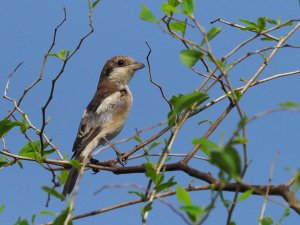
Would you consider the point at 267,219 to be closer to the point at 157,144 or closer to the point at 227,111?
the point at 157,144

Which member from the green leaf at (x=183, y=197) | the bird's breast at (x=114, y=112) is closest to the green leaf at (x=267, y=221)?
the green leaf at (x=183, y=197)

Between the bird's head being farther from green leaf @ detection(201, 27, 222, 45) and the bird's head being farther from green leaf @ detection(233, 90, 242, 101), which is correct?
green leaf @ detection(201, 27, 222, 45)

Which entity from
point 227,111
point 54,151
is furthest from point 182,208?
point 54,151

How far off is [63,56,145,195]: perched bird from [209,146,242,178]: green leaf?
438cm

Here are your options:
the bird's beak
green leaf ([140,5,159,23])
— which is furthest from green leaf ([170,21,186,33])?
the bird's beak

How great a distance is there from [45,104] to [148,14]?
4.67 ft

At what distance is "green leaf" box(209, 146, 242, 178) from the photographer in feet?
6.33

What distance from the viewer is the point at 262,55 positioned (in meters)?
4.04

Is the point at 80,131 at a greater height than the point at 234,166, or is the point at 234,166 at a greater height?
the point at 80,131

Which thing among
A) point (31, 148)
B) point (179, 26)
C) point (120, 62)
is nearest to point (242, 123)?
point (179, 26)

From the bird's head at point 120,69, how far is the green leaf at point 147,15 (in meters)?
5.68

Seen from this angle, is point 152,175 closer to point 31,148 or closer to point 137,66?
point 31,148

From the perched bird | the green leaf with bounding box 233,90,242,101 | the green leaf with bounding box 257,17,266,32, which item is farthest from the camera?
the perched bird

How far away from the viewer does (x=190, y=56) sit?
2.49 meters
